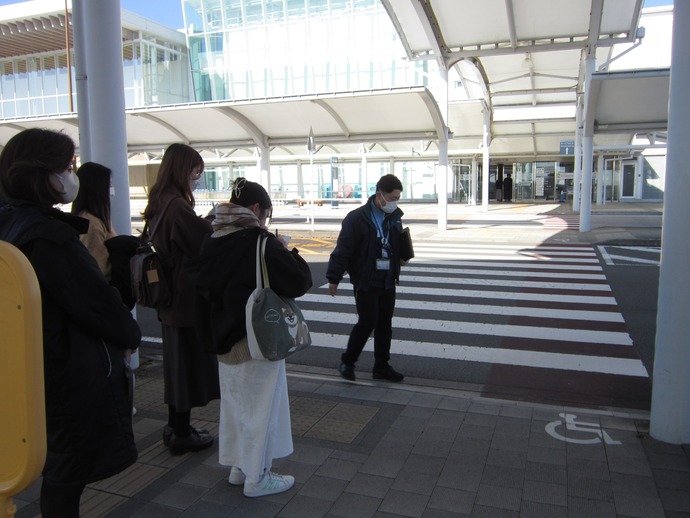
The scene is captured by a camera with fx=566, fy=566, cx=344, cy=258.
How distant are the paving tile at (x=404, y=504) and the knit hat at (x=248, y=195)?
1.78 meters

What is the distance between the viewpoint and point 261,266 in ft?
9.73

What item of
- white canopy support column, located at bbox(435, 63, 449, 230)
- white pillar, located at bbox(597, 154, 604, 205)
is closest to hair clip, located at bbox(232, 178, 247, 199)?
white canopy support column, located at bbox(435, 63, 449, 230)

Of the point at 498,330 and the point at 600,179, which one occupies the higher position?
the point at 600,179

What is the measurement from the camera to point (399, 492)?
3.25 m

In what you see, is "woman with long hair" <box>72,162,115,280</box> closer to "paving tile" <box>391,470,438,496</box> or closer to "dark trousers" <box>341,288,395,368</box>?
"paving tile" <box>391,470,438,496</box>

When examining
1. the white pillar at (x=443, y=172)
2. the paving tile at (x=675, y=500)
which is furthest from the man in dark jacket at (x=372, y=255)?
the white pillar at (x=443, y=172)

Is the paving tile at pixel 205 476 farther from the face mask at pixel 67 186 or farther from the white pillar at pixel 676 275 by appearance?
the white pillar at pixel 676 275

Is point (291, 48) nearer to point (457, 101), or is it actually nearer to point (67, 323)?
→ point (457, 101)

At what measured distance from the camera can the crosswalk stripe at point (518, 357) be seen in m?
5.82

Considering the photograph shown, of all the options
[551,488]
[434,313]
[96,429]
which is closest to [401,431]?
[551,488]

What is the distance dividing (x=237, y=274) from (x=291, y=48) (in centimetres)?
3938

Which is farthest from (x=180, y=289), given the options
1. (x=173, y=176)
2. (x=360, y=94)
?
(x=360, y=94)

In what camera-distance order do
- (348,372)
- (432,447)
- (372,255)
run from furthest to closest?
(348,372), (372,255), (432,447)

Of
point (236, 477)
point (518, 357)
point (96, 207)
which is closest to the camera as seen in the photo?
point (236, 477)
